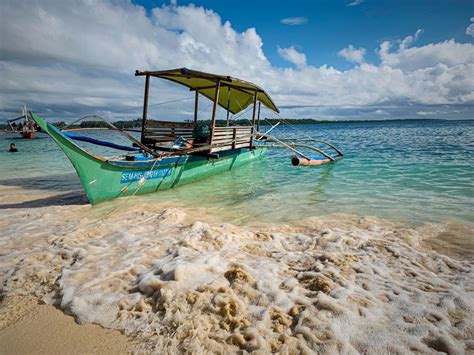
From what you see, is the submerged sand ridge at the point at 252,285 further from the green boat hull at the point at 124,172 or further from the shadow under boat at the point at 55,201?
the shadow under boat at the point at 55,201

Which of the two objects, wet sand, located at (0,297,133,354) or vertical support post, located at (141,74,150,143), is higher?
vertical support post, located at (141,74,150,143)

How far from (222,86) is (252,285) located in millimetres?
8612

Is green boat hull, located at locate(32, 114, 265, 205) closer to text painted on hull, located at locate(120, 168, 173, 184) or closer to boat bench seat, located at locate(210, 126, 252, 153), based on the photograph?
text painted on hull, located at locate(120, 168, 173, 184)

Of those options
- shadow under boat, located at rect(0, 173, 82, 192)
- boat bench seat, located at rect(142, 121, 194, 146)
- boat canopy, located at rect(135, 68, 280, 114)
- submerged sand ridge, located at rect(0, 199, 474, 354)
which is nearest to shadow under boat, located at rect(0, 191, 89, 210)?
shadow under boat, located at rect(0, 173, 82, 192)

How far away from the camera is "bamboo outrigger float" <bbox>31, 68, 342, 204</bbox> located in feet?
21.0

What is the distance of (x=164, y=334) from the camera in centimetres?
A: 231

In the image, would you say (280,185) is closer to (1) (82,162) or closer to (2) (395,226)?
(2) (395,226)

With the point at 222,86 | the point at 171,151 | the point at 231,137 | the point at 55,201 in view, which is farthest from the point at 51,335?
the point at 222,86

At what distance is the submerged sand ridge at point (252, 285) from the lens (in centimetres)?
230

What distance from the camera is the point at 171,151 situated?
8828mm

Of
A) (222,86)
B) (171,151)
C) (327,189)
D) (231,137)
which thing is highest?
(222,86)

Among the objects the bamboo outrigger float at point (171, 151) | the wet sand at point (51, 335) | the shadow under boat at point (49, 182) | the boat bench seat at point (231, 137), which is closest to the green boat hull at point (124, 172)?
the bamboo outrigger float at point (171, 151)

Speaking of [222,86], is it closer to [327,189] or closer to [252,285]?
[327,189]

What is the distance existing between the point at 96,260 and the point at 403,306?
381 cm
